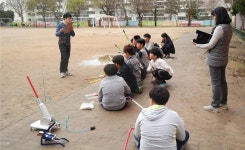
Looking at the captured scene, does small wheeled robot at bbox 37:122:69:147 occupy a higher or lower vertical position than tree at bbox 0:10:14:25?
lower

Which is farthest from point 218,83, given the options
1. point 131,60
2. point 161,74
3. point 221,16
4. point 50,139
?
point 50,139

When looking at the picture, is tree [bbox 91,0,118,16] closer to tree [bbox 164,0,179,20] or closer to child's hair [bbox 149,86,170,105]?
tree [bbox 164,0,179,20]

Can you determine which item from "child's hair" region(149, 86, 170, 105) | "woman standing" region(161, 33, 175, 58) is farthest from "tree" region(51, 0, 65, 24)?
"child's hair" region(149, 86, 170, 105)

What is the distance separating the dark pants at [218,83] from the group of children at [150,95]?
4.06 feet

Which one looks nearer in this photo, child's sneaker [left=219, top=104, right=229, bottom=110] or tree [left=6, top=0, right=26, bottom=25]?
child's sneaker [left=219, top=104, right=229, bottom=110]

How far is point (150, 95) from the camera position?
3078mm

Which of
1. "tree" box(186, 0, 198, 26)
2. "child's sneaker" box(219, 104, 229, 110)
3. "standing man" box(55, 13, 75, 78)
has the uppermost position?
"tree" box(186, 0, 198, 26)

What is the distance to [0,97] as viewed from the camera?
6.64m

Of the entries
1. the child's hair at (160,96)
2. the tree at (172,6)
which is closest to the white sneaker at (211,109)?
the child's hair at (160,96)

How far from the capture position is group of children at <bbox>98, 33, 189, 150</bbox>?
9.55 feet

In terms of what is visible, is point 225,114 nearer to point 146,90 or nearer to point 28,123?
point 146,90

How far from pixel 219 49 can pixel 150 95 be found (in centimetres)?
215

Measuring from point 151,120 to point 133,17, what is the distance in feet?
270

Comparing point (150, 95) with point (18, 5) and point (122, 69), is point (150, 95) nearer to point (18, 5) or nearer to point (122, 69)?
point (122, 69)
